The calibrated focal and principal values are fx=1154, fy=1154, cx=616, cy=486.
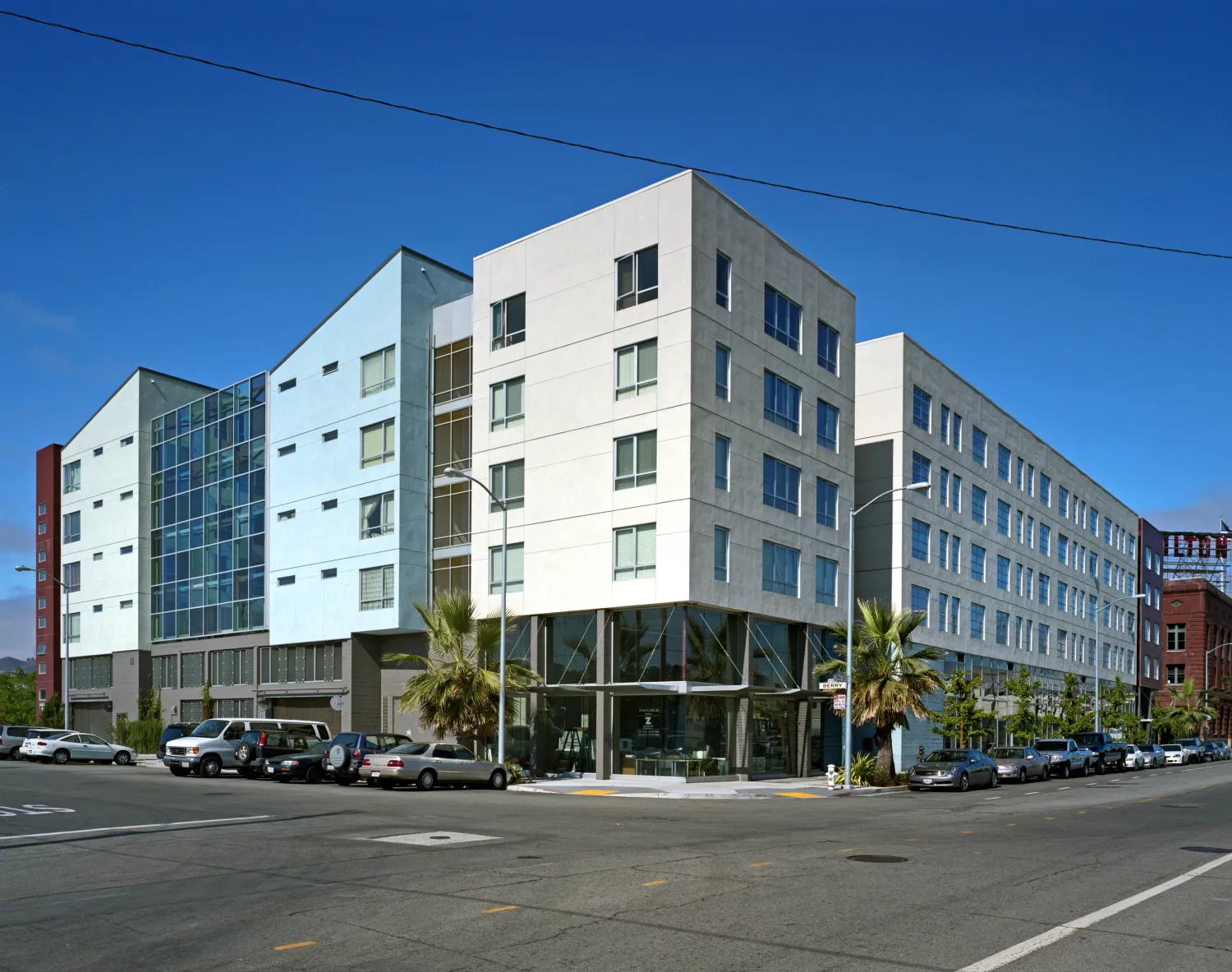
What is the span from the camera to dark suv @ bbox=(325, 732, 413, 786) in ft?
114

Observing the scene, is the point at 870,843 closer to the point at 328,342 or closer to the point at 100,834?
the point at 100,834

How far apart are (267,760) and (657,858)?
26.3 m

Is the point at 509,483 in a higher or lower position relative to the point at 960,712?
higher

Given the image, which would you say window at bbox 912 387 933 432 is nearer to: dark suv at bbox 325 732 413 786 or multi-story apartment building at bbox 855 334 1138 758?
multi-story apartment building at bbox 855 334 1138 758

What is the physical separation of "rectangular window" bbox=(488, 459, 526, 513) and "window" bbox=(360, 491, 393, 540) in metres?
6.32

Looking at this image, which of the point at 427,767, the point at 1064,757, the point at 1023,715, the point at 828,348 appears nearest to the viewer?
the point at 427,767

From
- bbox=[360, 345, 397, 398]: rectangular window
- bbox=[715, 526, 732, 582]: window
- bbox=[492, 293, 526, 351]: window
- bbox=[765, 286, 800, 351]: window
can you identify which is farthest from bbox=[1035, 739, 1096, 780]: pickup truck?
bbox=[360, 345, 397, 398]: rectangular window

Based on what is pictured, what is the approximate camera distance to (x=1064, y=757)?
51.1 metres

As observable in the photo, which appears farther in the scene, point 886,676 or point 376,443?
point 376,443

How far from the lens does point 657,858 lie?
53.4 feet

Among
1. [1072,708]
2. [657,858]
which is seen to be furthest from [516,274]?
[1072,708]

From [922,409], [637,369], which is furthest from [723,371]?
[922,409]

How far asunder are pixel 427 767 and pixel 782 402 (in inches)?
756

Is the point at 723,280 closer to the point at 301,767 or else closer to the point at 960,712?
the point at 301,767
